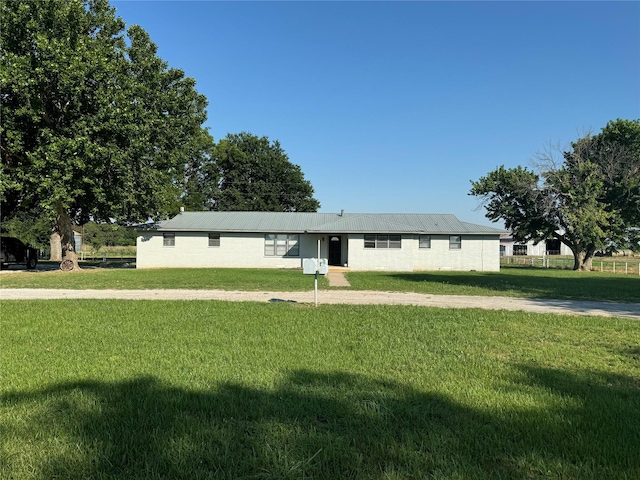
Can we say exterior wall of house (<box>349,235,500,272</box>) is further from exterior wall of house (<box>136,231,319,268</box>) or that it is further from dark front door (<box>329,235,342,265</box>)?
exterior wall of house (<box>136,231,319,268</box>)

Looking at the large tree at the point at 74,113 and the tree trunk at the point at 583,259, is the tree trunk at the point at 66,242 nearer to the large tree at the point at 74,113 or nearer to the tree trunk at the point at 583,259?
the large tree at the point at 74,113

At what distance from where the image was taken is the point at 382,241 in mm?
25938

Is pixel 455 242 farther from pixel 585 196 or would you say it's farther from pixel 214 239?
pixel 214 239

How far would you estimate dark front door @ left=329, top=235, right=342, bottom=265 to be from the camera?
29.4m

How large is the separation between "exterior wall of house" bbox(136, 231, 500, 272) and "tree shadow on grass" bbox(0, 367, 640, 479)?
76.1 ft

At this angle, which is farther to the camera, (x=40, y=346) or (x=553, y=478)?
(x=40, y=346)

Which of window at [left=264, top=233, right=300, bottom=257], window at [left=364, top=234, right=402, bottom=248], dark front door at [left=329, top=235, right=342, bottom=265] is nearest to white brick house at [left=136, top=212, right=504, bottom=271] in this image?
window at [left=264, top=233, right=300, bottom=257]

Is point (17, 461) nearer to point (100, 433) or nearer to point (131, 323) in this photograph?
point (100, 433)

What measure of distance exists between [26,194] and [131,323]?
18071 millimetres

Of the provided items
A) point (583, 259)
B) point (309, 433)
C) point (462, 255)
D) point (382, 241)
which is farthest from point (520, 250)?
point (309, 433)

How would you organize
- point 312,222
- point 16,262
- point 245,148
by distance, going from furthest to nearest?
point 245,148 → point 312,222 → point 16,262

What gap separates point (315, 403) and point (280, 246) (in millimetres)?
24356

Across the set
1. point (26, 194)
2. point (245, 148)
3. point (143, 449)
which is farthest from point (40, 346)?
point (245, 148)

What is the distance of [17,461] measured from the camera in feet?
8.77
